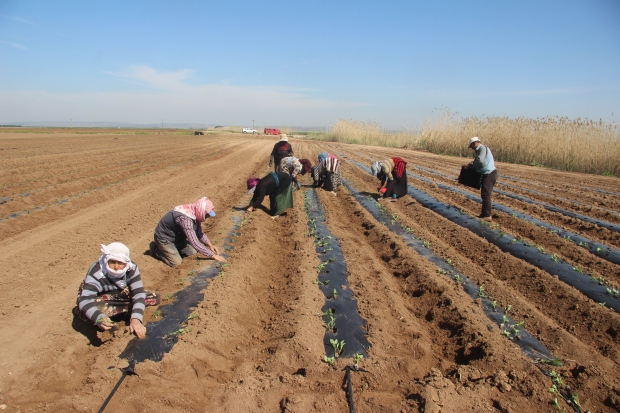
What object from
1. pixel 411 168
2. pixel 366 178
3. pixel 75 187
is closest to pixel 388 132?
pixel 411 168

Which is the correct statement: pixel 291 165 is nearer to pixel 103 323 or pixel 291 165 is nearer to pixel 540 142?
pixel 103 323

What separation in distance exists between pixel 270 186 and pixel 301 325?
4470mm

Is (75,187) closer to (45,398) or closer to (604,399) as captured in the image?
(45,398)

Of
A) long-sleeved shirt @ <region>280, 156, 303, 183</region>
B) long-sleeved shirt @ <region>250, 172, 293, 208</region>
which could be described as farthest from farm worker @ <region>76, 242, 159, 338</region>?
long-sleeved shirt @ <region>280, 156, 303, 183</region>

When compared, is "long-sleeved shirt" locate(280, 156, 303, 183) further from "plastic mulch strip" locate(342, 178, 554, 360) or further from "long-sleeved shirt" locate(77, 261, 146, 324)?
"long-sleeved shirt" locate(77, 261, 146, 324)

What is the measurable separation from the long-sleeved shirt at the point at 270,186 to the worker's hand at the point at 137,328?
4.53m

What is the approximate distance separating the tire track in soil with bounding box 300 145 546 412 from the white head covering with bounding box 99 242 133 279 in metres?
2.20

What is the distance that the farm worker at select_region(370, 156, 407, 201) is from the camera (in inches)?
381

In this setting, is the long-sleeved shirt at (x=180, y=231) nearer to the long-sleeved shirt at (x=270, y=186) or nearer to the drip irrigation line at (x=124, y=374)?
the drip irrigation line at (x=124, y=374)

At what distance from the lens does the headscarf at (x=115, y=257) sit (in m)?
3.52

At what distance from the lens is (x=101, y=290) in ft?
12.1

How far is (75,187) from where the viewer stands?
10.7 m

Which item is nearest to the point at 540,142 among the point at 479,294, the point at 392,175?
the point at 392,175

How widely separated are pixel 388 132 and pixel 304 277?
33621 millimetres
